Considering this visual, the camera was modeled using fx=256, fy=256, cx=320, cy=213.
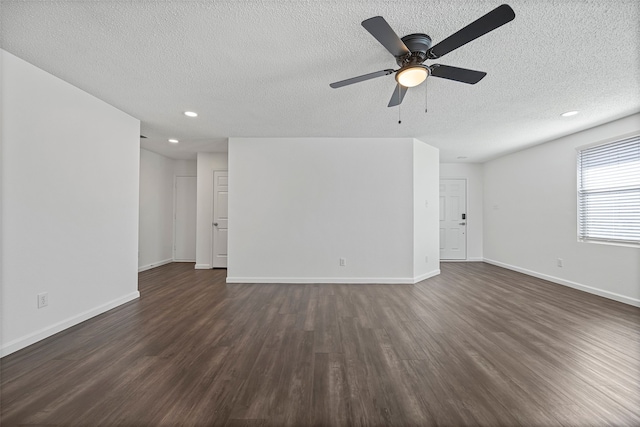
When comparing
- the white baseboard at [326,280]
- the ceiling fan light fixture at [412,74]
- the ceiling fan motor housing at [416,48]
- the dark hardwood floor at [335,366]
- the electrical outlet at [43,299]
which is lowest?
the dark hardwood floor at [335,366]

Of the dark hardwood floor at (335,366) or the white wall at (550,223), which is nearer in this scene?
the dark hardwood floor at (335,366)

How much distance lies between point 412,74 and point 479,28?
1.63ft

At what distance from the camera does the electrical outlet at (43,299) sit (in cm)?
236

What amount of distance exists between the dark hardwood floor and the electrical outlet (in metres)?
0.33

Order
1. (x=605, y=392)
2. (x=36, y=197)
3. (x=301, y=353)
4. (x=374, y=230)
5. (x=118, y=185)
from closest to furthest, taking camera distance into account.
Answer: (x=605, y=392) → (x=301, y=353) → (x=36, y=197) → (x=118, y=185) → (x=374, y=230)

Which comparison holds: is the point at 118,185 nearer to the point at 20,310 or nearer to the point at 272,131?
the point at 20,310

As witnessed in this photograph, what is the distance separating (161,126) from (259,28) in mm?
2866

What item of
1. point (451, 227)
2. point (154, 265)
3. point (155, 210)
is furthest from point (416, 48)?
point (154, 265)

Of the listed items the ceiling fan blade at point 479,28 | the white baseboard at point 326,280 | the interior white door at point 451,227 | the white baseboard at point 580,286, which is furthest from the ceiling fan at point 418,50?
the interior white door at point 451,227

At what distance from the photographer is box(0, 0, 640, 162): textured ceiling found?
1.69 metres

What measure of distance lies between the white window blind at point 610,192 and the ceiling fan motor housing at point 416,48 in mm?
3734

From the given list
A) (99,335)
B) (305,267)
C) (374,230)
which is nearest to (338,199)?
(374,230)

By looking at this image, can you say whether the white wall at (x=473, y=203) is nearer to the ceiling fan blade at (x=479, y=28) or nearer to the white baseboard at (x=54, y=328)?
the ceiling fan blade at (x=479, y=28)

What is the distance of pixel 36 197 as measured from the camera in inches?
92.2
